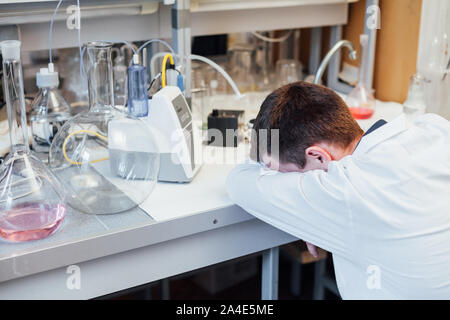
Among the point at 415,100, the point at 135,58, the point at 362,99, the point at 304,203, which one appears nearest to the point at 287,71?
the point at 362,99

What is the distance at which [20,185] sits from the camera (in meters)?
1.20

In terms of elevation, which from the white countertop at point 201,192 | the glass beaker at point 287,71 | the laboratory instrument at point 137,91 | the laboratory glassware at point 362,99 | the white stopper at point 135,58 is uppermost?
the white stopper at point 135,58

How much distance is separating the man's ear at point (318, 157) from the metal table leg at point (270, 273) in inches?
15.1

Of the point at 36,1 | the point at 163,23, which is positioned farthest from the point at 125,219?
the point at 163,23

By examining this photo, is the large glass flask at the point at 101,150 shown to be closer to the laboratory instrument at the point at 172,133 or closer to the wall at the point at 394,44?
the laboratory instrument at the point at 172,133

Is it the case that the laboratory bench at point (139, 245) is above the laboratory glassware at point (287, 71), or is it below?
below

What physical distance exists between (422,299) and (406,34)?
52.4 inches

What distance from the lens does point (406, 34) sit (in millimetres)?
2141

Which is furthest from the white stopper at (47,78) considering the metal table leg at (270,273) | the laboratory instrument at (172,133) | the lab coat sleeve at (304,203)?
the metal table leg at (270,273)

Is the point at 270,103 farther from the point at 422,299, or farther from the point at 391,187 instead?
the point at 422,299

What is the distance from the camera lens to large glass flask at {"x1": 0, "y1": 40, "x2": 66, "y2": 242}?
117 centimetres

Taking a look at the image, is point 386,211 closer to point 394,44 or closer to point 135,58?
point 135,58

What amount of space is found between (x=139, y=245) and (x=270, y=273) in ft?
1.53

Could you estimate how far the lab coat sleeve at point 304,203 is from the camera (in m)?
1.08
